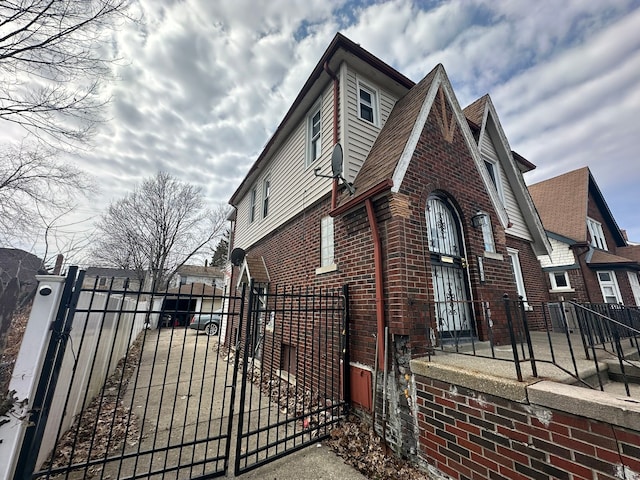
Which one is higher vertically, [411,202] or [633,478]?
[411,202]

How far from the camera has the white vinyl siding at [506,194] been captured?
878cm

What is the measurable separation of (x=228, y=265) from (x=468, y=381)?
13168 millimetres

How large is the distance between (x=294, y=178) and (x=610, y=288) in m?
14.3

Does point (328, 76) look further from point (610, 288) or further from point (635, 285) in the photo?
point (635, 285)

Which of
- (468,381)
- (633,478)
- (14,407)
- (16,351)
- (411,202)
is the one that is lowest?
(633,478)

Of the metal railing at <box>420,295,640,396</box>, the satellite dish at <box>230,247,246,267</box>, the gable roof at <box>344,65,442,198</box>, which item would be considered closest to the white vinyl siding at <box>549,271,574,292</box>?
the metal railing at <box>420,295,640,396</box>

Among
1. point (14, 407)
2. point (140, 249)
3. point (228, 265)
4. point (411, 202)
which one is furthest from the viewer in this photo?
point (140, 249)

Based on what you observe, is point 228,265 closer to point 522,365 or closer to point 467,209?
point 467,209

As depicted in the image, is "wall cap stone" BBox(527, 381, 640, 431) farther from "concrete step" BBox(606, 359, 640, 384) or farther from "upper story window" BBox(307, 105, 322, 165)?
"upper story window" BBox(307, 105, 322, 165)

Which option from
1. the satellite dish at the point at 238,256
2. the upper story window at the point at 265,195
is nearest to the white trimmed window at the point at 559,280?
the upper story window at the point at 265,195

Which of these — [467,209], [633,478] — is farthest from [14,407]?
[467,209]

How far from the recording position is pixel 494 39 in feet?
21.3

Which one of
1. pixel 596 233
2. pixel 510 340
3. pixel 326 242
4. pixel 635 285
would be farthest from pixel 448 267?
pixel 596 233

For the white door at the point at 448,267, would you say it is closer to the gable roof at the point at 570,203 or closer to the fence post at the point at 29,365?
the fence post at the point at 29,365
